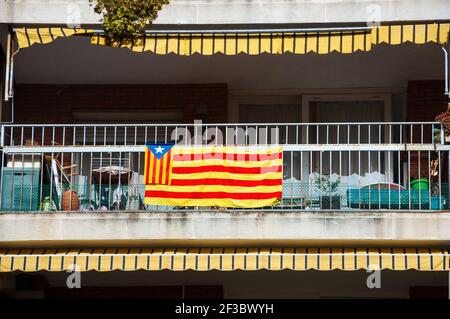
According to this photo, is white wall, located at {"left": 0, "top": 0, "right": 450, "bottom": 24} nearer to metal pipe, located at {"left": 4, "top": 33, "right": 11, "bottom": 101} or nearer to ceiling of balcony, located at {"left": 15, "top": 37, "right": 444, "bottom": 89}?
metal pipe, located at {"left": 4, "top": 33, "right": 11, "bottom": 101}

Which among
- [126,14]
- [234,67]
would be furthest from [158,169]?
[234,67]

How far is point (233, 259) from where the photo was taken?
506 inches

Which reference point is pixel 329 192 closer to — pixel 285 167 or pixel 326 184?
pixel 326 184

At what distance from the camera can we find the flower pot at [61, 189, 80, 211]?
13.4 meters

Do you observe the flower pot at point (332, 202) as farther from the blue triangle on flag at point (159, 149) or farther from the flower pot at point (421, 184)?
the blue triangle on flag at point (159, 149)

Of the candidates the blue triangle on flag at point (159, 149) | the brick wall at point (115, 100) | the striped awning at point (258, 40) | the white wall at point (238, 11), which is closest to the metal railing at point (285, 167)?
the blue triangle on flag at point (159, 149)

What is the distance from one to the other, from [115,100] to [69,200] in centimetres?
305

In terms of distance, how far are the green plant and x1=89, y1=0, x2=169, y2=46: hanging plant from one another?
3.34 meters

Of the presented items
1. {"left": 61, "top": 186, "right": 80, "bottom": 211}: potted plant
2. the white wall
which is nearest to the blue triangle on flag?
{"left": 61, "top": 186, "right": 80, "bottom": 211}: potted plant

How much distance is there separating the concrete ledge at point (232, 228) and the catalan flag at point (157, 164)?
62 cm

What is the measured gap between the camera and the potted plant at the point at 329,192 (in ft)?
45.3
